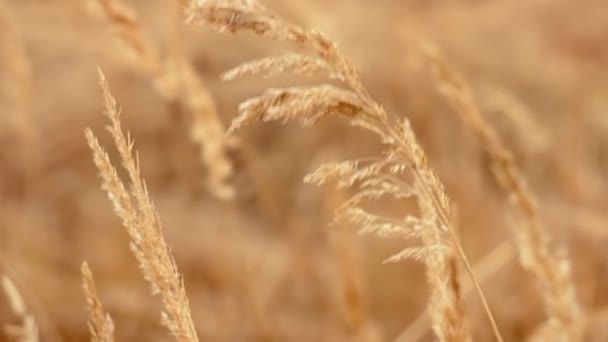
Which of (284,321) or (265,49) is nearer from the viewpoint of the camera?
(284,321)

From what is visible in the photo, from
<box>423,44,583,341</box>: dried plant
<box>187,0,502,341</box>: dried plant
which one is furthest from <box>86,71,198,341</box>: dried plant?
<box>423,44,583,341</box>: dried plant

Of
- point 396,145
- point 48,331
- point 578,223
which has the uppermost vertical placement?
point 396,145

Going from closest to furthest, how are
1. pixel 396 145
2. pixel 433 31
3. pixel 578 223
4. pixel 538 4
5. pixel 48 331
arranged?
pixel 396 145
pixel 48 331
pixel 578 223
pixel 433 31
pixel 538 4

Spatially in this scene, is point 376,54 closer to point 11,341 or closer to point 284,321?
point 284,321

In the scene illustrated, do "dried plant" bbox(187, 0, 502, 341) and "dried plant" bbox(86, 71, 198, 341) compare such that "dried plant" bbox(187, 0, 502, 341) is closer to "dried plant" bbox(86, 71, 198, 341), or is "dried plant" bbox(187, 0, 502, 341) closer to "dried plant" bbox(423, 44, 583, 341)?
"dried plant" bbox(86, 71, 198, 341)

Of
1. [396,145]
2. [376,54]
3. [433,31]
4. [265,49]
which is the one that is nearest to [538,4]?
[433,31]

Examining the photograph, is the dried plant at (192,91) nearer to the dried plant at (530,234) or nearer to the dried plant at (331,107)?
the dried plant at (530,234)

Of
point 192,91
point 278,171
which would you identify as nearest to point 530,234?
point 192,91
